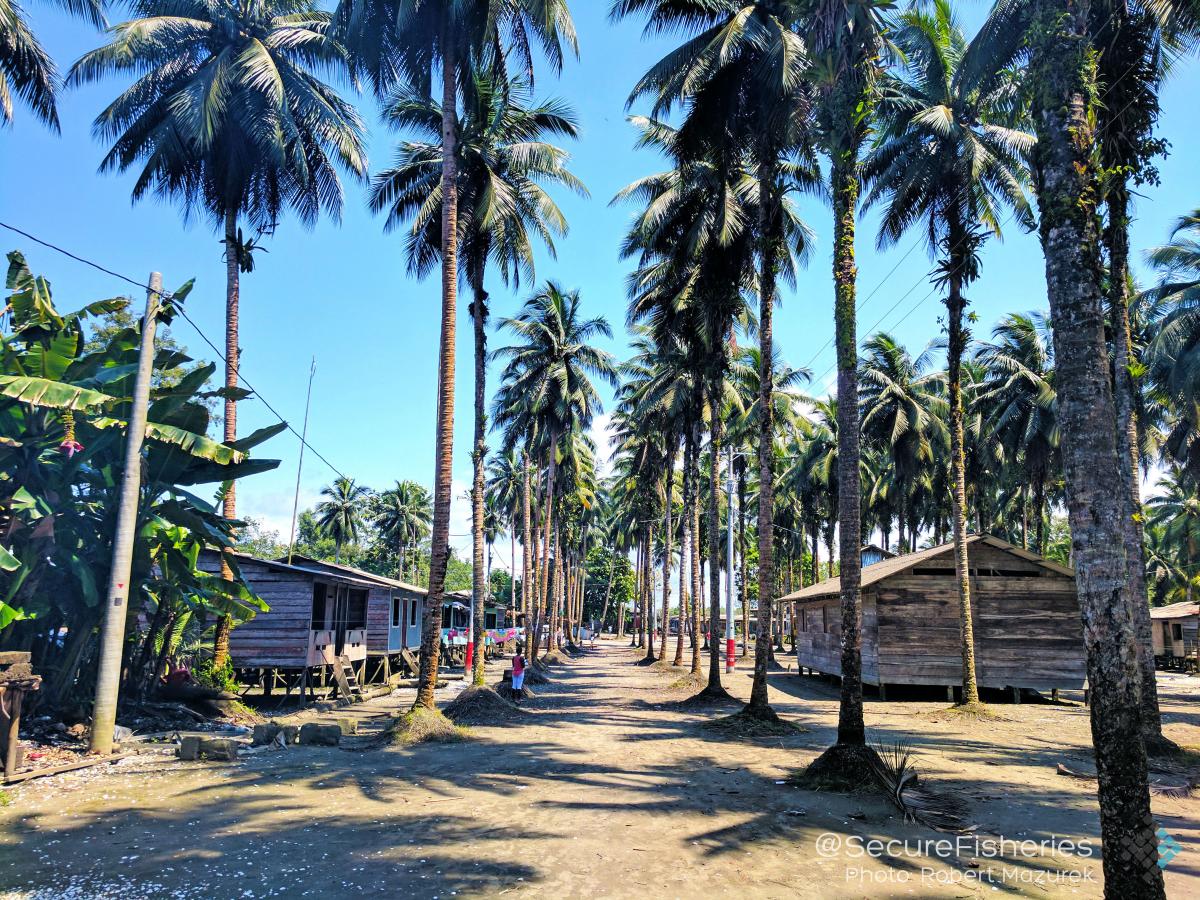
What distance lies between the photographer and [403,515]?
8100cm

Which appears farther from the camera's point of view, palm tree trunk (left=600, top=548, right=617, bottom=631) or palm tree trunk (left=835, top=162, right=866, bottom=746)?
palm tree trunk (left=600, top=548, right=617, bottom=631)

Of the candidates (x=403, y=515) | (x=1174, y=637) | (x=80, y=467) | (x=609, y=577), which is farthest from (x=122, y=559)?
(x=609, y=577)

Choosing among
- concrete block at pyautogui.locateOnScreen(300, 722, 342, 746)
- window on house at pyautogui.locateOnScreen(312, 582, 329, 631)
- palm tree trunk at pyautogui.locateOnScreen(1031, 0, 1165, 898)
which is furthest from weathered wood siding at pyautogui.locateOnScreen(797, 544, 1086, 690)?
palm tree trunk at pyautogui.locateOnScreen(1031, 0, 1165, 898)

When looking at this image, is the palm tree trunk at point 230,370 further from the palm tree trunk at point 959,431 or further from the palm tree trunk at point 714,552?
the palm tree trunk at point 959,431

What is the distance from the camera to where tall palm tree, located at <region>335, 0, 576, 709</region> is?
1569 centimetres

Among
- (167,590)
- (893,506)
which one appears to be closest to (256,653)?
(167,590)

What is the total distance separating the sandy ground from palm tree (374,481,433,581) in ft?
229

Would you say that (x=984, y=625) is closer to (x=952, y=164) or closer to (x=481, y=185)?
(x=952, y=164)

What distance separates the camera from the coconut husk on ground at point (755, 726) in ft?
50.2

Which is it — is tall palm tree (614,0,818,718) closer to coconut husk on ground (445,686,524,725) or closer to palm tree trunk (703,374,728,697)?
palm tree trunk (703,374,728,697)

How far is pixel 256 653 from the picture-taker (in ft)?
67.3

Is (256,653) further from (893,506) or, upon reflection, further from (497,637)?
(893,506)

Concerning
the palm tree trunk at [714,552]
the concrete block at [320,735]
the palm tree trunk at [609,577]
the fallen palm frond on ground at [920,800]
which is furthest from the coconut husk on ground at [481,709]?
the palm tree trunk at [609,577]

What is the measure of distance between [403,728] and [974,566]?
17652 millimetres
